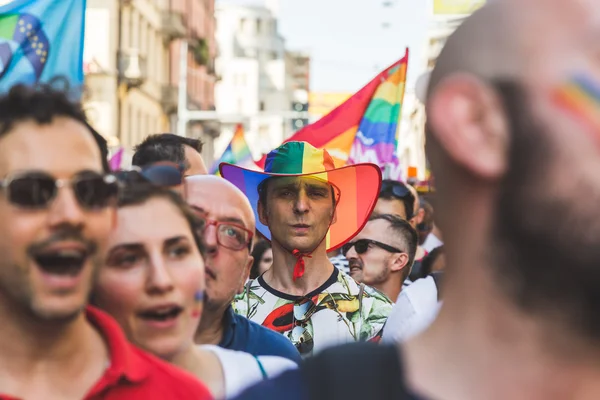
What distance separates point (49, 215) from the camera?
2.05m

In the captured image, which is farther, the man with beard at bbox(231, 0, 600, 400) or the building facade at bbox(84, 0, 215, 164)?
the building facade at bbox(84, 0, 215, 164)

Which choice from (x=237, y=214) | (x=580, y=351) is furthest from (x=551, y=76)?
(x=237, y=214)

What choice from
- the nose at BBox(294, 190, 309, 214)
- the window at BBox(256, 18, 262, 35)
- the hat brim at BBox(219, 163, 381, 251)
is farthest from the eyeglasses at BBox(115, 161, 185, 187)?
the window at BBox(256, 18, 262, 35)

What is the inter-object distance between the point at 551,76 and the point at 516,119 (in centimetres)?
8

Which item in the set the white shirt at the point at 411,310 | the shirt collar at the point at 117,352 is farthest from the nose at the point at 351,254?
the shirt collar at the point at 117,352

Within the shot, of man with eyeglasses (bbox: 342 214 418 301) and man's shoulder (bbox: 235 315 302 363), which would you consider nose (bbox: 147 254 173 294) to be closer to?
man's shoulder (bbox: 235 315 302 363)

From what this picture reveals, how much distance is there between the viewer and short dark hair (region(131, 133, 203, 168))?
15.9 ft

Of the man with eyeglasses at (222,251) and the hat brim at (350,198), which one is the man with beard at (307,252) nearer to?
the hat brim at (350,198)

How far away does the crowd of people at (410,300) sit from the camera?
1.39 metres

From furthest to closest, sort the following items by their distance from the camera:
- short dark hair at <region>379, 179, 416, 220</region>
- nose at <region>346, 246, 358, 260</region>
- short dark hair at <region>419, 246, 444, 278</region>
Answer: short dark hair at <region>379, 179, 416, 220</region> → short dark hair at <region>419, 246, 444, 278</region> → nose at <region>346, 246, 358, 260</region>

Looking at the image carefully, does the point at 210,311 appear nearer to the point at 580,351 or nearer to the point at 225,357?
the point at 225,357

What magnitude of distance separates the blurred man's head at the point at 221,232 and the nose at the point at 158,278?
28.1 inches

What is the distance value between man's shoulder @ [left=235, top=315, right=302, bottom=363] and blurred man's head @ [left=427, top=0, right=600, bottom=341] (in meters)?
2.08

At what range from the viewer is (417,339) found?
1.60 meters
